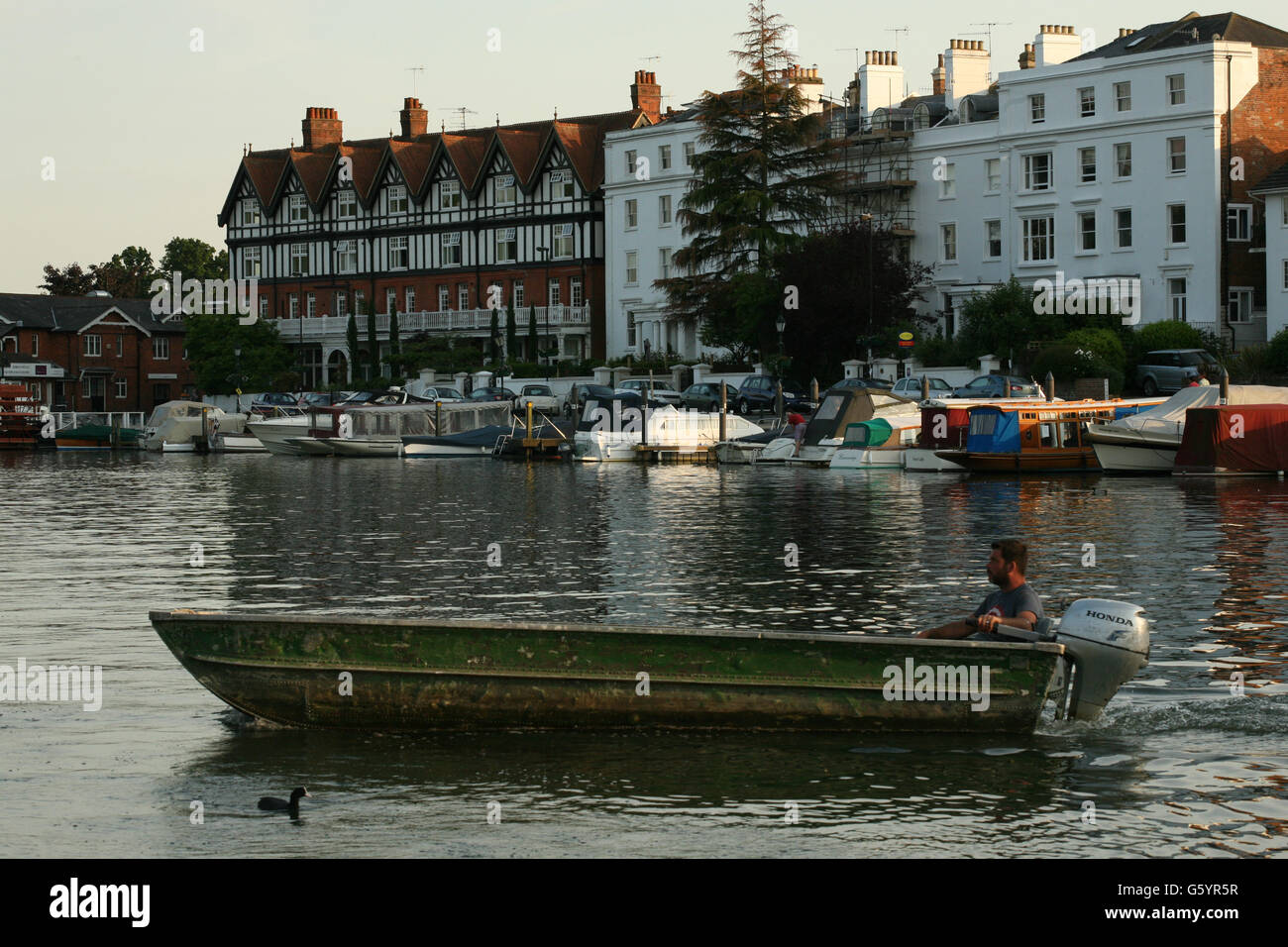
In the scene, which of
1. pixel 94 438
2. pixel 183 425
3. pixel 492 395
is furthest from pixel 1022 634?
pixel 94 438

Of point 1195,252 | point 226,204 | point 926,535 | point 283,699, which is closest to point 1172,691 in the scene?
point 283,699

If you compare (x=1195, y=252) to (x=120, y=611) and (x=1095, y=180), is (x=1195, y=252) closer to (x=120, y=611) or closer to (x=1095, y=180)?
(x=1095, y=180)

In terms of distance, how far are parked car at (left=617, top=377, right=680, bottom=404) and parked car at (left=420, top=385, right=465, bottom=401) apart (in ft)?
28.3

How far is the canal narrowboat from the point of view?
52.1 meters

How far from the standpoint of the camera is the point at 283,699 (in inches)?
583

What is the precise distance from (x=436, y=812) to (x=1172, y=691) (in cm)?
752

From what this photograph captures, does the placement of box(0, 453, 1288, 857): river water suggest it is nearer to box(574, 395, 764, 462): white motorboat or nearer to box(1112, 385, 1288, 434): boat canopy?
box(1112, 385, 1288, 434): boat canopy

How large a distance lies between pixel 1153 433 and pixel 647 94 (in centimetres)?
6250

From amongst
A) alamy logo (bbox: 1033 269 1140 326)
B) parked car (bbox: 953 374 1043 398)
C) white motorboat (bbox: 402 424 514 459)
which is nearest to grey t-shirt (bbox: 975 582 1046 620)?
parked car (bbox: 953 374 1043 398)

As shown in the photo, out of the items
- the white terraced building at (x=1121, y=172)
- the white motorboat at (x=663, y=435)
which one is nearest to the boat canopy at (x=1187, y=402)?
the white motorboat at (x=663, y=435)

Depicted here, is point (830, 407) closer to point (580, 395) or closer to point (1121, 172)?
point (580, 395)

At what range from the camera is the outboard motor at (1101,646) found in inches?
571
